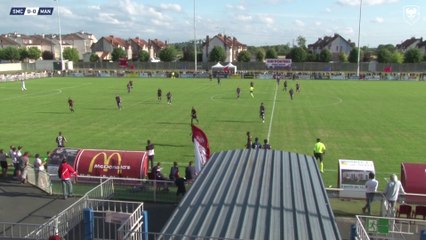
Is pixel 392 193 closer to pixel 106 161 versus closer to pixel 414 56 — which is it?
pixel 106 161

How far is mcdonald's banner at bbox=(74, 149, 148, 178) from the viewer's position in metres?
17.4

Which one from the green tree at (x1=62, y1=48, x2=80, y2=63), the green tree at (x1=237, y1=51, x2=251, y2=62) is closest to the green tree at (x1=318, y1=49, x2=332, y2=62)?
the green tree at (x1=237, y1=51, x2=251, y2=62)

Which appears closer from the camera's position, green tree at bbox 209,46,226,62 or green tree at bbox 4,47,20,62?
green tree at bbox 209,46,226,62

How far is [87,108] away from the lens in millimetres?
39375

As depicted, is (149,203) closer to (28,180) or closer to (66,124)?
(28,180)

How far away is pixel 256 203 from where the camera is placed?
8.56 metres

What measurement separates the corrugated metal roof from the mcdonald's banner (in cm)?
646

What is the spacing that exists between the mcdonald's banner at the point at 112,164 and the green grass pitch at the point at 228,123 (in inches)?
164

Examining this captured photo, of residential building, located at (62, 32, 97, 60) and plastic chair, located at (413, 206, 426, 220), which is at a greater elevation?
residential building, located at (62, 32, 97, 60)

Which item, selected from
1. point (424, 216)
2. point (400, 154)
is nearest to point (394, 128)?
point (400, 154)

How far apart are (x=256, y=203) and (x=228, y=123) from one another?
2312 cm

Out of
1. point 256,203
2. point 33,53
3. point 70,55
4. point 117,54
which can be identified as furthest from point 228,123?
point 33,53

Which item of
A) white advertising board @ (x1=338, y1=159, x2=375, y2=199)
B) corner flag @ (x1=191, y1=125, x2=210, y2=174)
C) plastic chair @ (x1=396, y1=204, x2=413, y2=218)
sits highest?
corner flag @ (x1=191, y1=125, x2=210, y2=174)

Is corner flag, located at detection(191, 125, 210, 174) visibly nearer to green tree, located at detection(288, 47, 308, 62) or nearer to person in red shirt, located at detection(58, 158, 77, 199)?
person in red shirt, located at detection(58, 158, 77, 199)
